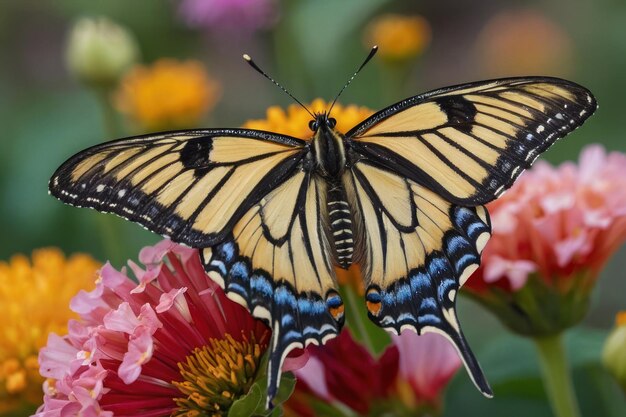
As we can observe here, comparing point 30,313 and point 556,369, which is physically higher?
point 30,313

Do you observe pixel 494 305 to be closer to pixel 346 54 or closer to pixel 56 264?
pixel 56 264

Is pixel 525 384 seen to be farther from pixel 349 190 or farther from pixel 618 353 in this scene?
pixel 349 190

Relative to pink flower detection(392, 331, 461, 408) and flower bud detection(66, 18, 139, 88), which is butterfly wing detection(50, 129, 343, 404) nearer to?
pink flower detection(392, 331, 461, 408)

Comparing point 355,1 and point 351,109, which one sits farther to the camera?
point 355,1

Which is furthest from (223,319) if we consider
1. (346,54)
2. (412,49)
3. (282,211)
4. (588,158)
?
(346,54)

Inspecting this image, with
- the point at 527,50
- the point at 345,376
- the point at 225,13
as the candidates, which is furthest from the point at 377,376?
the point at 527,50

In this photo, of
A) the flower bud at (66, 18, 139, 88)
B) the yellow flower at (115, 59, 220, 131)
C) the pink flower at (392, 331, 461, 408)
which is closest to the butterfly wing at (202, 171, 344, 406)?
the pink flower at (392, 331, 461, 408)
